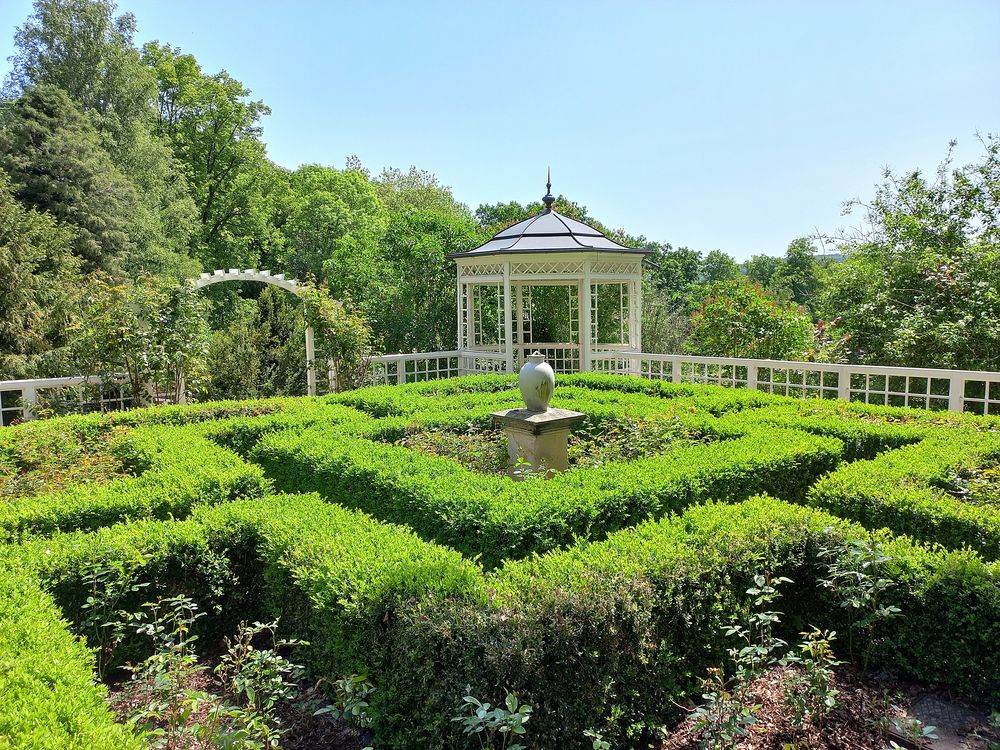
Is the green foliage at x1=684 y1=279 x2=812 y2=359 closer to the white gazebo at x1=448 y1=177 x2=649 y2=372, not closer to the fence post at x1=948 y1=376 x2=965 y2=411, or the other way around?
the white gazebo at x1=448 y1=177 x2=649 y2=372

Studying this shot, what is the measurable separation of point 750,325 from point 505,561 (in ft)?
31.0

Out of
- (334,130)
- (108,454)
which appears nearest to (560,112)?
(108,454)

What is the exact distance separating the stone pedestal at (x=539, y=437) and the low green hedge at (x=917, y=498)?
2.36 meters

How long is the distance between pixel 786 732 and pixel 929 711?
859 millimetres

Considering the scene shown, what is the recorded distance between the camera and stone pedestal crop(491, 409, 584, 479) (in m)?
6.09

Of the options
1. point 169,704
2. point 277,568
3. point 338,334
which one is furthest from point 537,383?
point 338,334

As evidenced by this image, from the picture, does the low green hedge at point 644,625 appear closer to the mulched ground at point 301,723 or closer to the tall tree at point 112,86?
the mulched ground at point 301,723

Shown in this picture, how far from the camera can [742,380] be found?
404 inches

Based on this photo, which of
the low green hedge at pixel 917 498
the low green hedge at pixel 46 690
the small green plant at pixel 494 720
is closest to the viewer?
the low green hedge at pixel 46 690

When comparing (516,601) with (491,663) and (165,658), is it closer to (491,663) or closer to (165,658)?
(491,663)

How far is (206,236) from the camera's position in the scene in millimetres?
26266

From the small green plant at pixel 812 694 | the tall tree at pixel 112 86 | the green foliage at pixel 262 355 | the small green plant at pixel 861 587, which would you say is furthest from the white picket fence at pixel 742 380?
the tall tree at pixel 112 86

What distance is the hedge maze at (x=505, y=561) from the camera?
271 cm

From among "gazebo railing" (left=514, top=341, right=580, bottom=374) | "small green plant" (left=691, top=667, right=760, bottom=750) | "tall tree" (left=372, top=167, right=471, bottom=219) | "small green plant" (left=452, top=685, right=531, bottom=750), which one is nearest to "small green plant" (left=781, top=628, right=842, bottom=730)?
"small green plant" (left=691, top=667, right=760, bottom=750)
